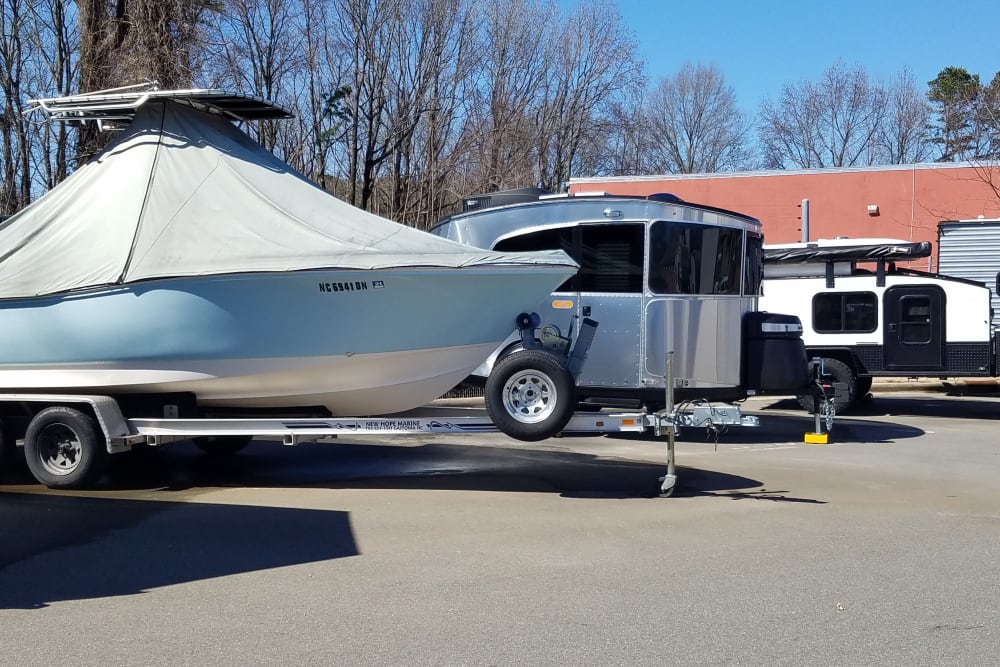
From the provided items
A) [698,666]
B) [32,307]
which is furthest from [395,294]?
[698,666]

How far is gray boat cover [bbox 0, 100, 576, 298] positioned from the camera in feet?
29.2

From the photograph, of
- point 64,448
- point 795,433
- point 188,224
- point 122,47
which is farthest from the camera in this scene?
point 122,47

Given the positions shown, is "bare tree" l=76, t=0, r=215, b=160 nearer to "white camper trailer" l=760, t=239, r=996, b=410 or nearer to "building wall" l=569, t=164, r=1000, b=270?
"white camper trailer" l=760, t=239, r=996, b=410

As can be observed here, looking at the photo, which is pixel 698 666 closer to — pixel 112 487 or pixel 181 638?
pixel 181 638

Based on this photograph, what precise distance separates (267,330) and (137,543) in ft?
7.70

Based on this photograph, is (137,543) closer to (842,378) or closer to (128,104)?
(128,104)

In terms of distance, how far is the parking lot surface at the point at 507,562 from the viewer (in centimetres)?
515

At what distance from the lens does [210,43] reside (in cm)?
1845

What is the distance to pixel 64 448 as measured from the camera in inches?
372

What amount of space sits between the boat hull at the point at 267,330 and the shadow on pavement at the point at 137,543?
1239mm

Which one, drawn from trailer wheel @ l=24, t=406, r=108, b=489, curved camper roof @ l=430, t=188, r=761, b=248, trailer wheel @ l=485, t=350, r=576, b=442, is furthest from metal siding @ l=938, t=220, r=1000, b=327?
trailer wheel @ l=24, t=406, r=108, b=489

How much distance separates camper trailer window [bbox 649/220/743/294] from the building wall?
13736 millimetres

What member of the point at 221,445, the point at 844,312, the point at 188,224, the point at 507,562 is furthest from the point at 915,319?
the point at 188,224

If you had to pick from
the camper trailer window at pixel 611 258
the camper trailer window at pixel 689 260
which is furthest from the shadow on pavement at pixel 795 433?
the camper trailer window at pixel 611 258
